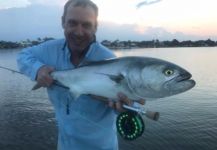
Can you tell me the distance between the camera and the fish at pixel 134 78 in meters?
3.74

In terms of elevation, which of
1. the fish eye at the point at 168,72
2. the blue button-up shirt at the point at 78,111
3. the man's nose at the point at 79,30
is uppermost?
the man's nose at the point at 79,30

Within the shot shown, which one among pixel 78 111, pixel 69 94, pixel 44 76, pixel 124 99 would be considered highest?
pixel 44 76

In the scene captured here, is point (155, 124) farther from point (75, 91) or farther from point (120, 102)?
point (120, 102)

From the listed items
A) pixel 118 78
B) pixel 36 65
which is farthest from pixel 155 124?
pixel 118 78

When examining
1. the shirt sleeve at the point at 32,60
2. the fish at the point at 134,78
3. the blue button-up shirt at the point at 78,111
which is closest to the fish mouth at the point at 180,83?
the fish at the point at 134,78

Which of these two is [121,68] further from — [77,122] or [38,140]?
[38,140]

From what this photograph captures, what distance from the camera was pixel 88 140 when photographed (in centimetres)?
476

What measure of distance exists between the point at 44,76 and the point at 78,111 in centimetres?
64

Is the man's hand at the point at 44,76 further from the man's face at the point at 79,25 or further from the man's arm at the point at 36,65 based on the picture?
the man's face at the point at 79,25

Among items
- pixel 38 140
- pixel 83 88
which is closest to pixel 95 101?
pixel 83 88

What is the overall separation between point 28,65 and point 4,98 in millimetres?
26750

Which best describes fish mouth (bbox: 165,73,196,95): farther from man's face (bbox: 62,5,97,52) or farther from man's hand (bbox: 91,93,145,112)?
man's face (bbox: 62,5,97,52)

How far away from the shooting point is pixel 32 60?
4.86m

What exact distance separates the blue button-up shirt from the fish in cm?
33
